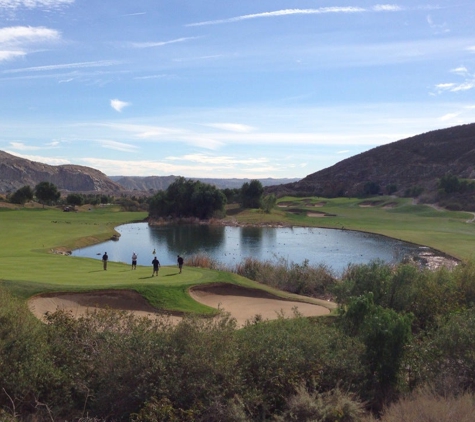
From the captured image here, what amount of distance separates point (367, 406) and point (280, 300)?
1249 centimetres

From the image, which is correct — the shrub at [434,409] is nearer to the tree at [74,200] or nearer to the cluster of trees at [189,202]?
the cluster of trees at [189,202]

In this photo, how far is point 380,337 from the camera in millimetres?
11570

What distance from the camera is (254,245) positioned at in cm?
5394

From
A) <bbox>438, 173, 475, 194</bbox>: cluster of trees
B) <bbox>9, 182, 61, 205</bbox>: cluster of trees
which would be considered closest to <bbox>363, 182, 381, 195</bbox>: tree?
<bbox>438, 173, 475, 194</bbox>: cluster of trees

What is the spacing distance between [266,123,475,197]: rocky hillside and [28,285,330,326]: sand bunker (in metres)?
92.9

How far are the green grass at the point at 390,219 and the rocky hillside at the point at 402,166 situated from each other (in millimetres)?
17720

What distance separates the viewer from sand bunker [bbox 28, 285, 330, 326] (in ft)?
62.1

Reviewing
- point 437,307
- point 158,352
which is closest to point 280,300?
point 437,307

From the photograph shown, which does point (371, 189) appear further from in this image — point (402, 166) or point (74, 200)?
point (74, 200)

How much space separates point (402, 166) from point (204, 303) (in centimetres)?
12552

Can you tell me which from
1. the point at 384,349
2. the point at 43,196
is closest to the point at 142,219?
the point at 43,196

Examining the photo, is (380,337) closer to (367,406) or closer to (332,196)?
(367,406)

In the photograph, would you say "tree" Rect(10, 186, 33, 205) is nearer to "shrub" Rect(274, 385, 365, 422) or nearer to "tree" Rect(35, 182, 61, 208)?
"tree" Rect(35, 182, 61, 208)

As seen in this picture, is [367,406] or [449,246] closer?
[367,406]
